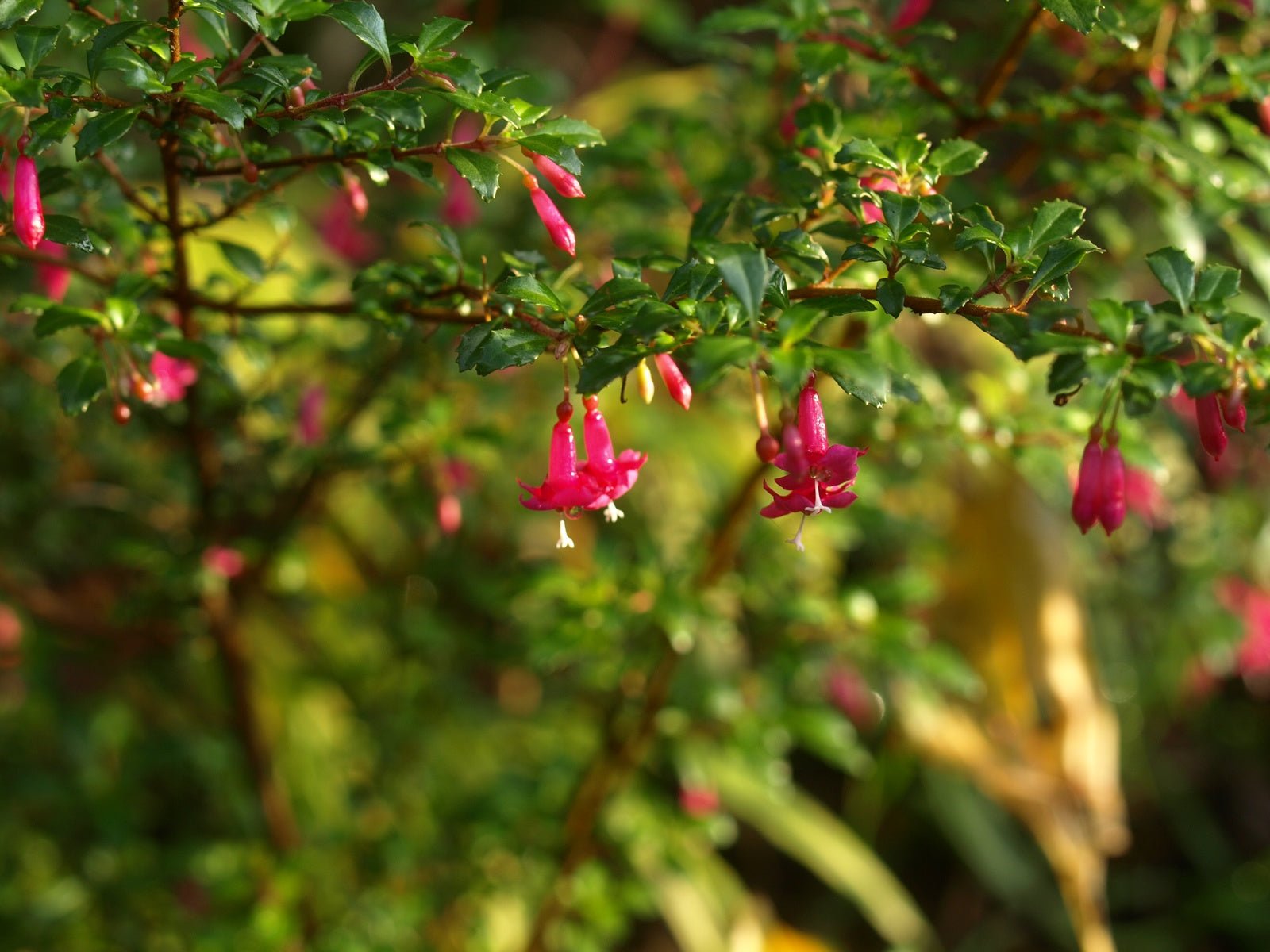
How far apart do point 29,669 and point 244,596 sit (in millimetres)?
313

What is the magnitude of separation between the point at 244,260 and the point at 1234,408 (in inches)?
24.0

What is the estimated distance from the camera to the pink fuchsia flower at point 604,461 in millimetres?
625

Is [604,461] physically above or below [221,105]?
below

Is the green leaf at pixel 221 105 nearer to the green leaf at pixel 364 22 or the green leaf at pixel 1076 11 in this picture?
the green leaf at pixel 364 22

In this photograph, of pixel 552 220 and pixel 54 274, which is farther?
pixel 54 274

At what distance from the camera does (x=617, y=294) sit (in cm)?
56

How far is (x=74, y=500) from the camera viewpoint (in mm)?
1224

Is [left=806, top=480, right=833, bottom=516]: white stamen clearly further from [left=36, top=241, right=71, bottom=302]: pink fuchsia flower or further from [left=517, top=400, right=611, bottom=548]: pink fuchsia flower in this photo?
[left=36, top=241, right=71, bottom=302]: pink fuchsia flower

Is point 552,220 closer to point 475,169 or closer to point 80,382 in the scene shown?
point 475,169

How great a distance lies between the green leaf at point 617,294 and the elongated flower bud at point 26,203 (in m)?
0.29

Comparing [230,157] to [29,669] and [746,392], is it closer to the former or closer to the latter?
[746,392]

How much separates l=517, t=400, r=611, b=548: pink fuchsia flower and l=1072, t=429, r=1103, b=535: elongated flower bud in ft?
0.82

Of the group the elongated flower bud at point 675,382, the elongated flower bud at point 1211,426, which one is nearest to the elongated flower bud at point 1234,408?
the elongated flower bud at point 1211,426

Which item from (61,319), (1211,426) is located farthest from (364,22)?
(1211,426)
